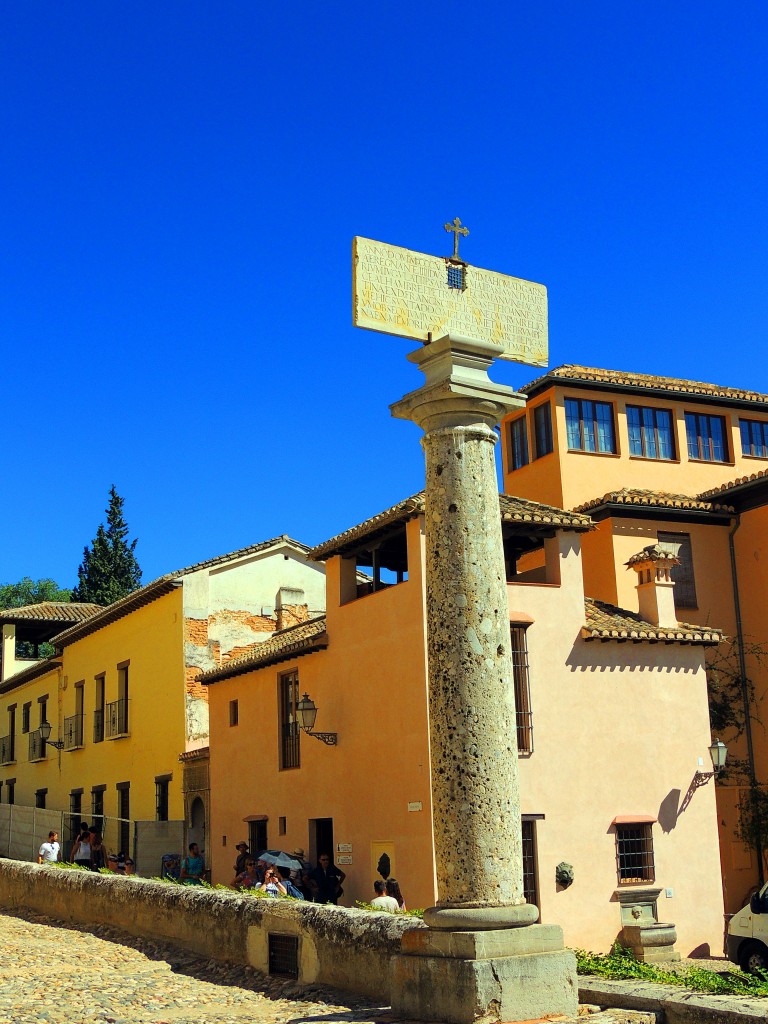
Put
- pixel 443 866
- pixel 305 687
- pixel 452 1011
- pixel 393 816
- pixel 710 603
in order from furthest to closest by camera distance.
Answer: pixel 710 603
pixel 305 687
pixel 393 816
pixel 443 866
pixel 452 1011

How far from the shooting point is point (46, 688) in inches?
1391

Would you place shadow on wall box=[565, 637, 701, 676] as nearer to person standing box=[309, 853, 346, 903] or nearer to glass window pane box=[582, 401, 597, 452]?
person standing box=[309, 853, 346, 903]

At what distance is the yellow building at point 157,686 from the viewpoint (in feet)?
82.5

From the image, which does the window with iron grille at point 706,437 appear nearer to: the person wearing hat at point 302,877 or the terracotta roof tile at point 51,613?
the person wearing hat at point 302,877

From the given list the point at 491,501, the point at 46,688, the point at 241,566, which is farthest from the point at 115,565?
the point at 491,501

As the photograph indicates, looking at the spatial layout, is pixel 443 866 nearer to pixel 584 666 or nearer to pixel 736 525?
pixel 584 666

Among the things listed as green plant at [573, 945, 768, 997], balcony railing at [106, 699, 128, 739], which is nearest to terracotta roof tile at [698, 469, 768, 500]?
balcony railing at [106, 699, 128, 739]

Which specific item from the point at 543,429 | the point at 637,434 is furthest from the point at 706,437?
the point at 543,429

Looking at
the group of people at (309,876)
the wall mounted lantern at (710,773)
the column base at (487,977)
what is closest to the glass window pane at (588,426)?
the wall mounted lantern at (710,773)

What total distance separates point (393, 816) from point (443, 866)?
986 cm

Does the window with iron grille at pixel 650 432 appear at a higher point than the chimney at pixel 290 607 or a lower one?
higher

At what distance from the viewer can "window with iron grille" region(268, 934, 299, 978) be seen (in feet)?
31.4

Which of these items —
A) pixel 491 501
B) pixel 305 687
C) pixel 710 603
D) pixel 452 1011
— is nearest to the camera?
pixel 452 1011

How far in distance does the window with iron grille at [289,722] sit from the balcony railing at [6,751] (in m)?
20.3
